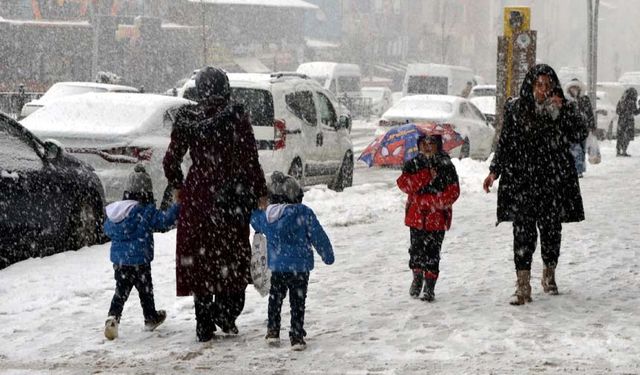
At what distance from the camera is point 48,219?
9570 millimetres

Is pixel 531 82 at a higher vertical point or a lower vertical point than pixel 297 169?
higher

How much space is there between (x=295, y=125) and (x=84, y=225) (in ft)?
15.7

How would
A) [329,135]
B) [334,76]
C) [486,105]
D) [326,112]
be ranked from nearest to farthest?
[329,135] < [326,112] < [486,105] < [334,76]

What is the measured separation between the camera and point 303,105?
49.4 ft

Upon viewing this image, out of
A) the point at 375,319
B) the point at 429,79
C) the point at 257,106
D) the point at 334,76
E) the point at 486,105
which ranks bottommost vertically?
the point at 375,319

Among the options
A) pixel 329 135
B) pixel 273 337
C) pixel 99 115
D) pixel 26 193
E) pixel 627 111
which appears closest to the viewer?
pixel 273 337

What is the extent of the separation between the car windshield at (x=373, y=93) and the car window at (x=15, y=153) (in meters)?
39.8

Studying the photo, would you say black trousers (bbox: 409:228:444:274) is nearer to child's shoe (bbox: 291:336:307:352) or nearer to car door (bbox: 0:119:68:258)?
child's shoe (bbox: 291:336:307:352)

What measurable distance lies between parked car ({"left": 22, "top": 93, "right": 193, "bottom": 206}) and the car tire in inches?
184

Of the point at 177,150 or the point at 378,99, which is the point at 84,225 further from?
the point at 378,99

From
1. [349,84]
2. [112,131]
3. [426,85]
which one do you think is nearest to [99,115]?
[112,131]

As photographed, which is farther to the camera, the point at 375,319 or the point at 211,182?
the point at 375,319

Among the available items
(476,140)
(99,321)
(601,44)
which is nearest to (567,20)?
(601,44)

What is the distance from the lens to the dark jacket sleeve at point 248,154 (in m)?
6.46
